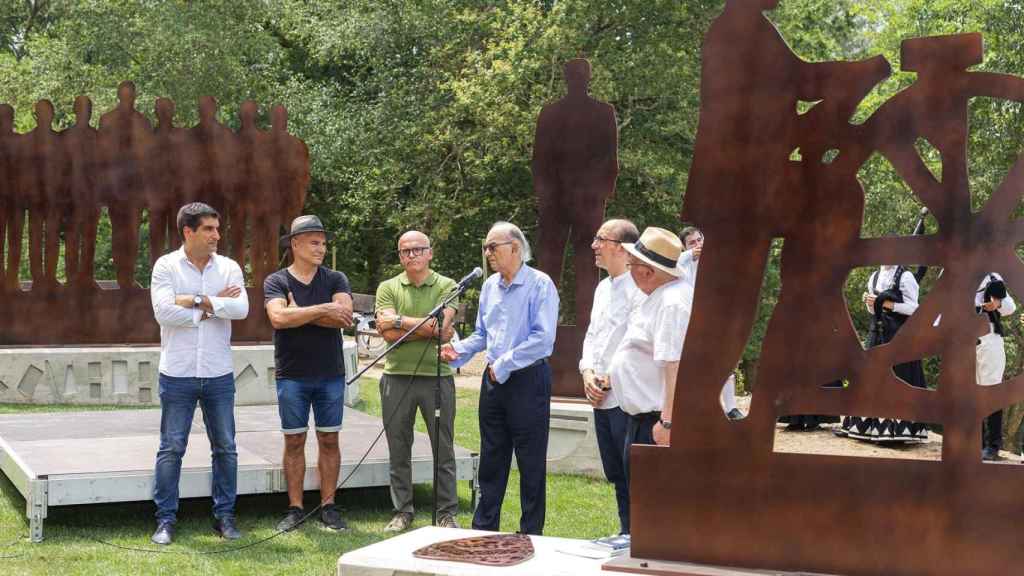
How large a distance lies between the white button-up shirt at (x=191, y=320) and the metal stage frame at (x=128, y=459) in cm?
79

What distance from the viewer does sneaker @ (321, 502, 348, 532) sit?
23.2 feet

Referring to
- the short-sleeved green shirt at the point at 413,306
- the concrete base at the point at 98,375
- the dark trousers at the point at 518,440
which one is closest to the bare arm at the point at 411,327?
the short-sleeved green shirt at the point at 413,306

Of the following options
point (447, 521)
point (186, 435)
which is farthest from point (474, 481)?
point (186, 435)

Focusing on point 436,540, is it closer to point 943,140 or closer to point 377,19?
point 943,140

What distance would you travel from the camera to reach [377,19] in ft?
74.7

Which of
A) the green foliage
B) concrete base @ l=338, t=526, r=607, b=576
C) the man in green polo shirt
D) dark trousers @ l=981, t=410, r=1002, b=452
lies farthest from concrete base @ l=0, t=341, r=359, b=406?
the green foliage

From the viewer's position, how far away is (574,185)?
9891 mm

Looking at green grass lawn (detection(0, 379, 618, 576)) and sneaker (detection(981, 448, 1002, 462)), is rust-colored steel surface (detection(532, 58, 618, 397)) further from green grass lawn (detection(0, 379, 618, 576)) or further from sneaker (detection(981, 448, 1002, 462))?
sneaker (detection(981, 448, 1002, 462))

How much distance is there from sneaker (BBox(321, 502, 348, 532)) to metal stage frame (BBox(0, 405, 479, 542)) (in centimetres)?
28

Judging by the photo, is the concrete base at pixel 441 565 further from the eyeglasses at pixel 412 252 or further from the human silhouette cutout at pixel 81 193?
the human silhouette cutout at pixel 81 193

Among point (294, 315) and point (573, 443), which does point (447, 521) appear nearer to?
point (294, 315)

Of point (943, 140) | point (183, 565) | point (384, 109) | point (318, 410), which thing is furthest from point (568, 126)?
point (384, 109)

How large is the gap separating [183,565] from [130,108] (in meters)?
7.79

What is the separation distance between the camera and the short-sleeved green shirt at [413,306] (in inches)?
283
